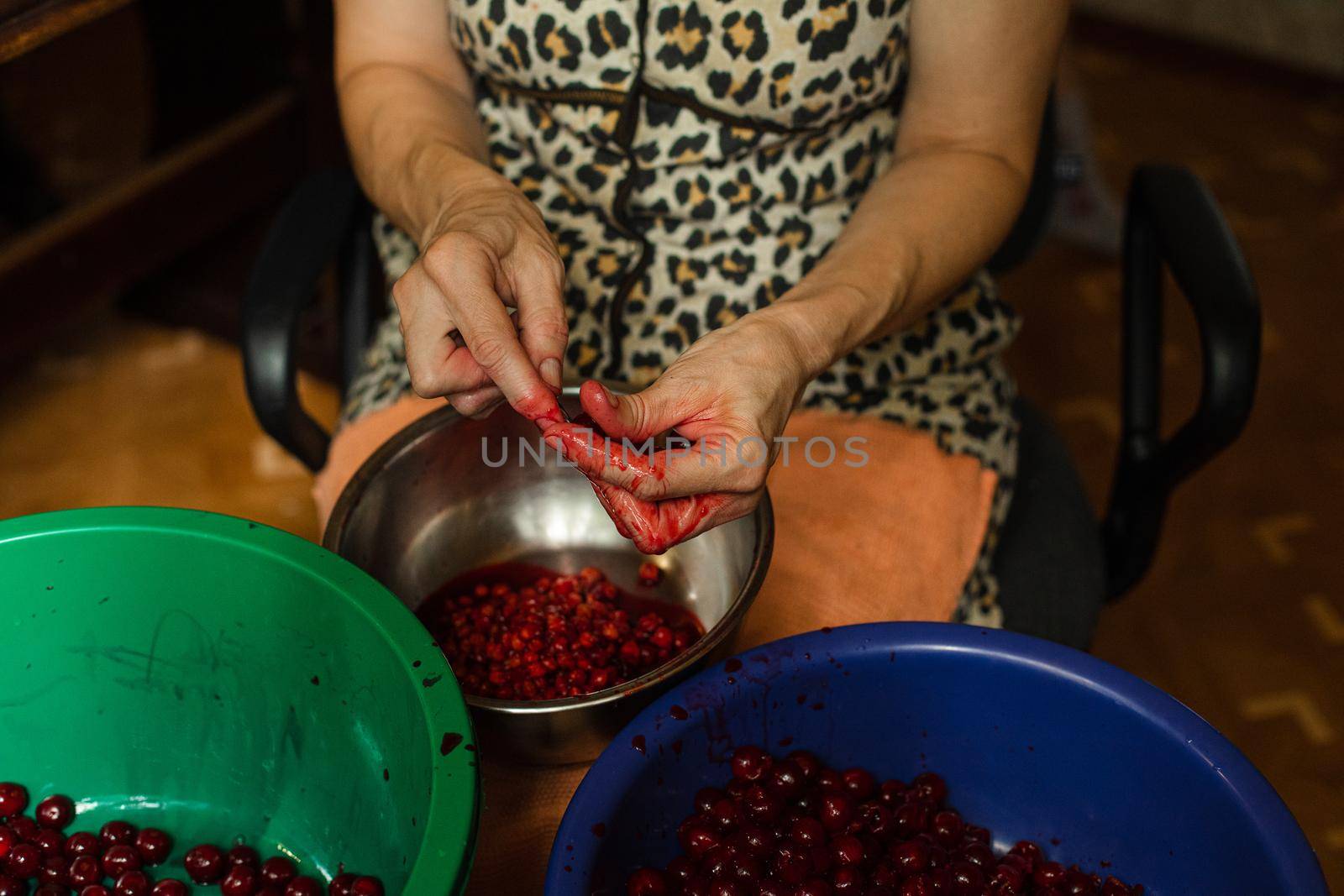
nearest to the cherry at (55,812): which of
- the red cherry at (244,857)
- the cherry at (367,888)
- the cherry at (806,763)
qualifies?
the red cherry at (244,857)

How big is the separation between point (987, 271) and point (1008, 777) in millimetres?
594

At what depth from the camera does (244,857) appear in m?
0.79

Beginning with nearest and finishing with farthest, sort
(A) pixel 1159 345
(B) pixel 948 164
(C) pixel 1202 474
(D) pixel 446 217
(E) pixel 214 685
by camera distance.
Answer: (E) pixel 214 685 → (D) pixel 446 217 → (B) pixel 948 164 → (A) pixel 1159 345 → (C) pixel 1202 474

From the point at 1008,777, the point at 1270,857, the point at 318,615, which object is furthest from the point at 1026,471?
the point at 318,615

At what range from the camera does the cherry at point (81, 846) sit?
0.79m

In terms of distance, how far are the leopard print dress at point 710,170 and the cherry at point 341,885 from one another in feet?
1.68

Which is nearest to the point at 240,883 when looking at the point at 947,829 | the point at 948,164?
the point at 947,829

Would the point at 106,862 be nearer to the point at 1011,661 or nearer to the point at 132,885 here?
the point at 132,885

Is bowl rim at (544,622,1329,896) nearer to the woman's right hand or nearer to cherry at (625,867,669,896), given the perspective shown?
cherry at (625,867,669,896)

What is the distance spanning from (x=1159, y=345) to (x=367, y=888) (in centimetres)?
93

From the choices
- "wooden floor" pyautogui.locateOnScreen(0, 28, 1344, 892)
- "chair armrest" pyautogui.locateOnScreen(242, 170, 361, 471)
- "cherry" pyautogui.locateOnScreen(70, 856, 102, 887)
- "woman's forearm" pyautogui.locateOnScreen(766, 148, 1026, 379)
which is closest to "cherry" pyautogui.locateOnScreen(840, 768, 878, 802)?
"woman's forearm" pyautogui.locateOnScreen(766, 148, 1026, 379)

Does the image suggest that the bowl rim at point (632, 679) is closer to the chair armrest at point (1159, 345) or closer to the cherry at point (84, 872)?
the cherry at point (84, 872)

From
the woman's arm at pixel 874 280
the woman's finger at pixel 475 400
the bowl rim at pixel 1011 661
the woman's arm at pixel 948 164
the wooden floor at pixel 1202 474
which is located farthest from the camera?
the wooden floor at pixel 1202 474

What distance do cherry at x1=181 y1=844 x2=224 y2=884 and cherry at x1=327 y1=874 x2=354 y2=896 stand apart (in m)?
0.10
